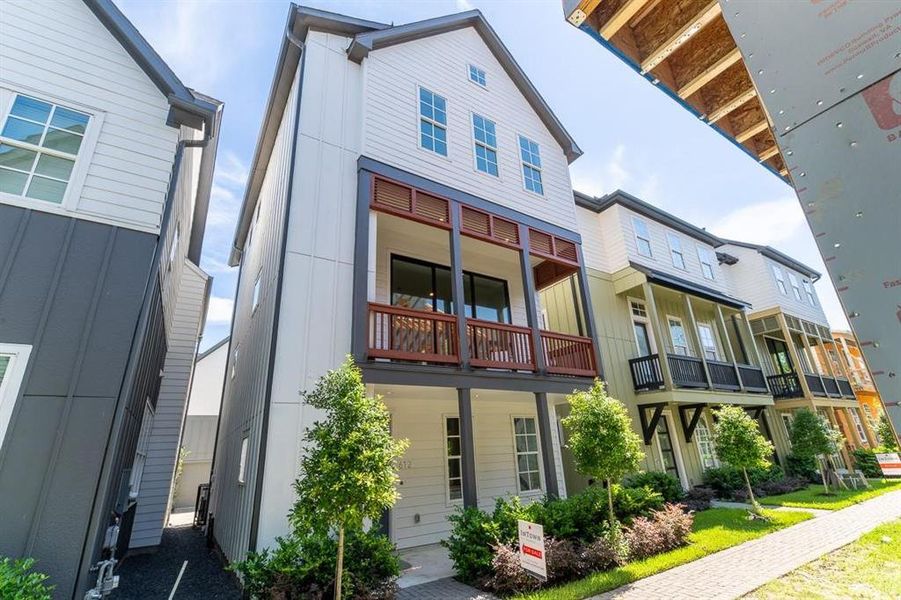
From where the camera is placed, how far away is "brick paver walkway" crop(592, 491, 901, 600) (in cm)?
570

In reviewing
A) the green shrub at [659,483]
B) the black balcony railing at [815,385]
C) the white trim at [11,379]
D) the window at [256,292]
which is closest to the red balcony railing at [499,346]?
the green shrub at [659,483]

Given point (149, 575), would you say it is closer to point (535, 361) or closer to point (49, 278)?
point (49, 278)

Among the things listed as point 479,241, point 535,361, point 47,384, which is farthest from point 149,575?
point 479,241

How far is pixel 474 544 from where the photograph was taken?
652 centimetres

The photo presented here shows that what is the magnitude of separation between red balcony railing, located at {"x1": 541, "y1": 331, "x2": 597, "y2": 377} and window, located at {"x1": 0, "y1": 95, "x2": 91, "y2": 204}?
9050 millimetres

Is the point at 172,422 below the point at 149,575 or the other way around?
the other way around

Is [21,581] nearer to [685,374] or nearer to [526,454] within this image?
[526,454]

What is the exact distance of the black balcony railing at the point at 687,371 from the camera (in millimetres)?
12758

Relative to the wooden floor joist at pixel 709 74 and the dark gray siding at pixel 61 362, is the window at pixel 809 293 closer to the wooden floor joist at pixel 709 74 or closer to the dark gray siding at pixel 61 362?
the wooden floor joist at pixel 709 74

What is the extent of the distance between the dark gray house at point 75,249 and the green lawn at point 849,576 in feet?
28.6

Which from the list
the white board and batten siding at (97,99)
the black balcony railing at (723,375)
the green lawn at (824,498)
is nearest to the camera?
the white board and batten siding at (97,99)

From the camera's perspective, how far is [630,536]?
744cm

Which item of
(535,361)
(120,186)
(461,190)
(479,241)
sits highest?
(461,190)

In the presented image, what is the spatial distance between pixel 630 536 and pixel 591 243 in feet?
32.5
